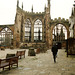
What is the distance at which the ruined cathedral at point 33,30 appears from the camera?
25828 mm

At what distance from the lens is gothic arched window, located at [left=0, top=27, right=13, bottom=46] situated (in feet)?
88.3

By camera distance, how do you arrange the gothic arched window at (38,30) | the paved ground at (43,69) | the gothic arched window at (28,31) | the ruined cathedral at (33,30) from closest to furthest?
the paved ground at (43,69) → the ruined cathedral at (33,30) → the gothic arched window at (38,30) → the gothic arched window at (28,31)

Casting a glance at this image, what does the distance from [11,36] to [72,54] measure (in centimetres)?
1978

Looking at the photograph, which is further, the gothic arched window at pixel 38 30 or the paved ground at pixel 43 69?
the gothic arched window at pixel 38 30

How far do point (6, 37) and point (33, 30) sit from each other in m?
8.16

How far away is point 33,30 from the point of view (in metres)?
29.1

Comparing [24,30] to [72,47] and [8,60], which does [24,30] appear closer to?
[72,47]

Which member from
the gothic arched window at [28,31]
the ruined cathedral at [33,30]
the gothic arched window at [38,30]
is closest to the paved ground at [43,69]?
the ruined cathedral at [33,30]

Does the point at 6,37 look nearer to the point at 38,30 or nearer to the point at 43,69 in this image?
the point at 38,30

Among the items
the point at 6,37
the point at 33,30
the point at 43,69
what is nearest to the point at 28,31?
the point at 33,30

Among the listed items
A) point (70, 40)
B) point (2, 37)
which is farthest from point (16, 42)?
point (70, 40)

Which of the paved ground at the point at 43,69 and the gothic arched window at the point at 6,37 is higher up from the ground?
the gothic arched window at the point at 6,37

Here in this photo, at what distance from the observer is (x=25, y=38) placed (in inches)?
1142

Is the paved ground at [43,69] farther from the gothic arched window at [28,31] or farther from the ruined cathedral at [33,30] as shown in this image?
the gothic arched window at [28,31]
